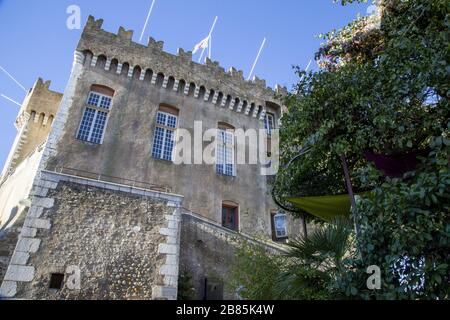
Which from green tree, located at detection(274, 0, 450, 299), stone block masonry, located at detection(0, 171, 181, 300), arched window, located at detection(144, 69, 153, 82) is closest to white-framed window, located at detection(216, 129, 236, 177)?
arched window, located at detection(144, 69, 153, 82)

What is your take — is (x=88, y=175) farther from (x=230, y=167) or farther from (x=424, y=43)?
(x=424, y=43)

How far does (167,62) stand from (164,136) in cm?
417

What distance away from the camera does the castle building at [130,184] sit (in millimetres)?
8188

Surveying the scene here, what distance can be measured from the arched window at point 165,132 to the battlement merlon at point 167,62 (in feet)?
6.16

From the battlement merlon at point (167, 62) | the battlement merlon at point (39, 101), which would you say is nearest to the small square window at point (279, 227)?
the battlement merlon at point (167, 62)

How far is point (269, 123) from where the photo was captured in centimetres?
1980

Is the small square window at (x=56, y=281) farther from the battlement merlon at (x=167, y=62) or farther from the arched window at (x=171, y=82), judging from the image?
the arched window at (x=171, y=82)

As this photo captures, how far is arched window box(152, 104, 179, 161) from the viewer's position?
15.2 metres

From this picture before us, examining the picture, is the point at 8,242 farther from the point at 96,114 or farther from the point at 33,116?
the point at 33,116

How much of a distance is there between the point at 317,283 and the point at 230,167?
1173cm

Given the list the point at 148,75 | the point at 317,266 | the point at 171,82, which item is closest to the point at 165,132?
the point at 171,82

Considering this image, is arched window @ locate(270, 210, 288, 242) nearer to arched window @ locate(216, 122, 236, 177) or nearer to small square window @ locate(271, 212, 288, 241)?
small square window @ locate(271, 212, 288, 241)
